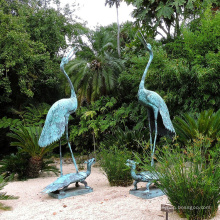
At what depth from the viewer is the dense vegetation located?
7.03 metres

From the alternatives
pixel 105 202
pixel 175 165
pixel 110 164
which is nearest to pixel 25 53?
pixel 110 164

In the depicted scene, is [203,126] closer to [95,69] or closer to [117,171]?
[117,171]

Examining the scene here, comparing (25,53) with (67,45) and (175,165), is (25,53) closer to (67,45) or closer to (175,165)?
(67,45)

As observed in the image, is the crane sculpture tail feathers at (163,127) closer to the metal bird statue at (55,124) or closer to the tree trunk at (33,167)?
the metal bird statue at (55,124)

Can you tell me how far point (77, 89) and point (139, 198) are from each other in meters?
6.94

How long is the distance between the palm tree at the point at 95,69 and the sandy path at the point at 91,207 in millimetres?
5660

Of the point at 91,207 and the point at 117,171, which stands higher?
the point at 117,171

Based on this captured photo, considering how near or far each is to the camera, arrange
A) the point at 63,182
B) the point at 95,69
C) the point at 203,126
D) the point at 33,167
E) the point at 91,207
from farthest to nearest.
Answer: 1. the point at 95,69
2. the point at 33,167
3. the point at 203,126
4. the point at 63,182
5. the point at 91,207

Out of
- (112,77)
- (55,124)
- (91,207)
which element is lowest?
(91,207)

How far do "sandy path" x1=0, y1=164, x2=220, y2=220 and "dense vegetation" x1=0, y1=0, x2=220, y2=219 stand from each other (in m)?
0.90

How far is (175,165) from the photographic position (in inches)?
116

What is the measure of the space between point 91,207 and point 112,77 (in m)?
6.87

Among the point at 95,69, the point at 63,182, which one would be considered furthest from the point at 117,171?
the point at 95,69

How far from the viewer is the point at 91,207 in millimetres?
3877
